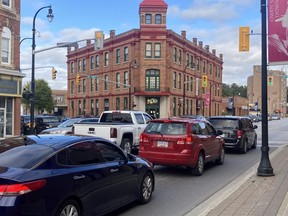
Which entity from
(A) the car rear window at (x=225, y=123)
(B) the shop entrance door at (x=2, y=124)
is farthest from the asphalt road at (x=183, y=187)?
(B) the shop entrance door at (x=2, y=124)

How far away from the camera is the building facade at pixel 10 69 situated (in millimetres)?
26906

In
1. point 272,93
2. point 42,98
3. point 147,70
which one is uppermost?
point 272,93

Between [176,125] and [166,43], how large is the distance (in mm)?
42035

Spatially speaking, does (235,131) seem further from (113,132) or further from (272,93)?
(272,93)

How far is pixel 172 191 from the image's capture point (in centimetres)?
869

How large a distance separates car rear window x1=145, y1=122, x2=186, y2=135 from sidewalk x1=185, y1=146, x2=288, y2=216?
206 centimetres

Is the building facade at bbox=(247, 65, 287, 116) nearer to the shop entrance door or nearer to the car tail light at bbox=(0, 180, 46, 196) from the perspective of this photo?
the shop entrance door

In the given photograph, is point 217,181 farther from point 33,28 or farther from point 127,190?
point 33,28

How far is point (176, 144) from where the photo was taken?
10.6 m

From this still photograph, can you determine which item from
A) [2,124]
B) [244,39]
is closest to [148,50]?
Result: [2,124]

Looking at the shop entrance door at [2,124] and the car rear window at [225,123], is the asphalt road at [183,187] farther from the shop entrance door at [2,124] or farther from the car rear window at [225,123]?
the shop entrance door at [2,124]

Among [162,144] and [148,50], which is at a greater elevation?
[148,50]

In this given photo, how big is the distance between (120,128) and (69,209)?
8938 millimetres

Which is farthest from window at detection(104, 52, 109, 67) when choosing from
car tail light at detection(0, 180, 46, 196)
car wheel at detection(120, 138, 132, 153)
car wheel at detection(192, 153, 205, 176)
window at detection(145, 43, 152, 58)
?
car tail light at detection(0, 180, 46, 196)
